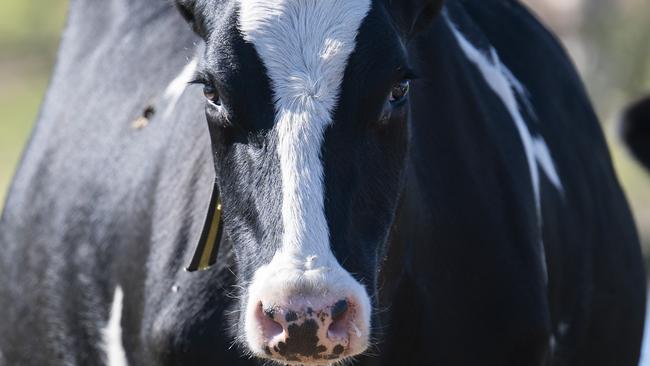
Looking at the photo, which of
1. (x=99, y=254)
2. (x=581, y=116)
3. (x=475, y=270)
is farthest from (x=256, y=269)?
(x=581, y=116)

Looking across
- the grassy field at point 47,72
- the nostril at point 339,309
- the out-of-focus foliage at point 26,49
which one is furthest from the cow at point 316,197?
the out-of-focus foliage at point 26,49

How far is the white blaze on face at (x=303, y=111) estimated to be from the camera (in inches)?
144

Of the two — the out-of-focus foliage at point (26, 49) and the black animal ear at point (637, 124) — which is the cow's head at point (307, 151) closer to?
the black animal ear at point (637, 124)

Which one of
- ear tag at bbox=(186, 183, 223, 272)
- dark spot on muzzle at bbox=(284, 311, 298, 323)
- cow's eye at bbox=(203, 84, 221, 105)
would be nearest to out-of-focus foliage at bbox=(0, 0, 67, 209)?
ear tag at bbox=(186, 183, 223, 272)

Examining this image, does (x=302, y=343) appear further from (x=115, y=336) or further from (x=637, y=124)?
(x=637, y=124)

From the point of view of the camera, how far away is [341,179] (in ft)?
12.7

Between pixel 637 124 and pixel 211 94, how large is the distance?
366cm

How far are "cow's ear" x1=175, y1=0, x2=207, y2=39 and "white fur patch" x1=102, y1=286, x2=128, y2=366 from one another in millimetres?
1091

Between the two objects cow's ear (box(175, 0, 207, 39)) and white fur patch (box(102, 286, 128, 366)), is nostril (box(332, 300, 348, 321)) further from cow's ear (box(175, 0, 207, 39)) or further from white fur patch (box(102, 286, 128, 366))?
white fur patch (box(102, 286, 128, 366))

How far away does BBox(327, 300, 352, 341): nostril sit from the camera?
3613mm

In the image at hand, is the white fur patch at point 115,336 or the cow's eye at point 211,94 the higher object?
the cow's eye at point 211,94

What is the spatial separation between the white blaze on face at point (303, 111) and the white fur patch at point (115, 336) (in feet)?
4.29

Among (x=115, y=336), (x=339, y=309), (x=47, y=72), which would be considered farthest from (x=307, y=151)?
(x=47, y=72)

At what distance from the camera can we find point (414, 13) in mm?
4219
